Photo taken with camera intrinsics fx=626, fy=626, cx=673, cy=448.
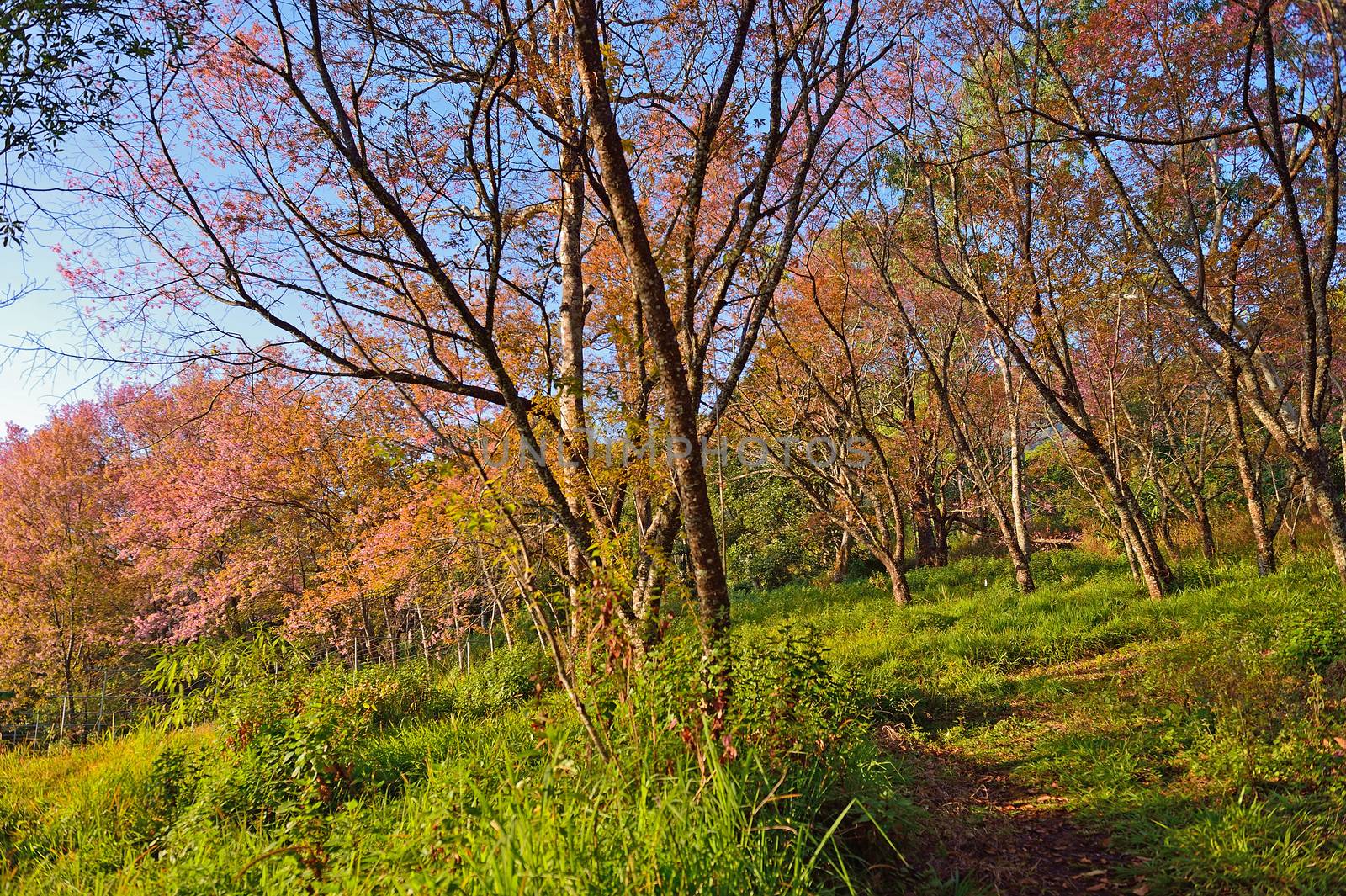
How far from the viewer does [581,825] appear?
1.96m

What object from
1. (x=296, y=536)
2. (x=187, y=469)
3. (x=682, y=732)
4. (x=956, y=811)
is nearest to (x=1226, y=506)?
(x=956, y=811)

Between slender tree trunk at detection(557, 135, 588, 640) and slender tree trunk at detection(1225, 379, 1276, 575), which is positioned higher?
slender tree trunk at detection(557, 135, 588, 640)

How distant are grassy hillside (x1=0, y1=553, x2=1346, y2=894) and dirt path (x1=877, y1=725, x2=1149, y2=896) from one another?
1 cm

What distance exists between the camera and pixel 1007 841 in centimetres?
289

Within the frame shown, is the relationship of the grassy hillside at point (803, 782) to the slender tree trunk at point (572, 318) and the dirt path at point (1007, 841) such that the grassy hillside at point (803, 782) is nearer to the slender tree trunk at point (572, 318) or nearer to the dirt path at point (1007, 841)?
the dirt path at point (1007, 841)

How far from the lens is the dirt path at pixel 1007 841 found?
8.37ft

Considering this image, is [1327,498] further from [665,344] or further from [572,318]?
[572,318]

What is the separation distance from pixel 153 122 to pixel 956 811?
619 centimetres

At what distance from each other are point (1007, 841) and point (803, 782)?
1.17m

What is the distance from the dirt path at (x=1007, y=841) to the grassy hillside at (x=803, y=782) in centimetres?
1

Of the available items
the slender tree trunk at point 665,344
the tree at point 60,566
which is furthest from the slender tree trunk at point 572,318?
the tree at point 60,566

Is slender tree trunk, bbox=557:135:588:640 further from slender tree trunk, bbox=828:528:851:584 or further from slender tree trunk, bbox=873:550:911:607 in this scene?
slender tree trunk, bbox=828:528:851:584

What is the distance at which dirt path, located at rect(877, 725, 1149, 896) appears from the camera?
2.55 m

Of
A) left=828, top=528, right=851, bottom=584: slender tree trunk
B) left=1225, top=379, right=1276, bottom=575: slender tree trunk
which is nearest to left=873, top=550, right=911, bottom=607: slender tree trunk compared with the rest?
left=828, top=528, right=851, bottom=584: slender tree trunk
